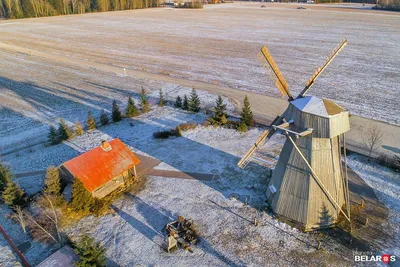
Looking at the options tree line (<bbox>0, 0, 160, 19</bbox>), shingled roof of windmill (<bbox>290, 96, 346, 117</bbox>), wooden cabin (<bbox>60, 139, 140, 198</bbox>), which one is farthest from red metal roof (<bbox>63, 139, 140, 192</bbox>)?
tree line (<bbox>0, 0, 160, 19</bbox>)

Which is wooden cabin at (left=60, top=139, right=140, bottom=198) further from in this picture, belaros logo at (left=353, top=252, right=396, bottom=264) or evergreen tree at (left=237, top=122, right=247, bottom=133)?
belaros logo at (left=353, top=252, right=396, bottom=264)

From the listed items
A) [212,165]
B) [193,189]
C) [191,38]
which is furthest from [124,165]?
[191,38]

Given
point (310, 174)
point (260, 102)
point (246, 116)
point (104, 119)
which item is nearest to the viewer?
point (310, 174)

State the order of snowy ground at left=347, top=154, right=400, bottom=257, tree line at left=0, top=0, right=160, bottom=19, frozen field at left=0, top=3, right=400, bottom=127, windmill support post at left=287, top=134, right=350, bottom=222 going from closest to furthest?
windmill support post at left=287, top=134, right=350, bottom=222 → snowy ground at left=347, top=154, right=400, bottom=257 → frozen field at left=0, top=3, right=400, bottom=127 → tree line at left=0, top=0, right=160, bottom=19

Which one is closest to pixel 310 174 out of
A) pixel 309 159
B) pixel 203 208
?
pixel 309 159

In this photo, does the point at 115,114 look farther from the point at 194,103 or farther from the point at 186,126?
the point at 194,103

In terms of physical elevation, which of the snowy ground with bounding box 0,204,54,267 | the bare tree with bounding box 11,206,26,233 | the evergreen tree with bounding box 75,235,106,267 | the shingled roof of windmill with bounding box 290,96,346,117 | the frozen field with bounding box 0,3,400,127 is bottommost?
the snowy ground with bounding box 0,204,54,267
